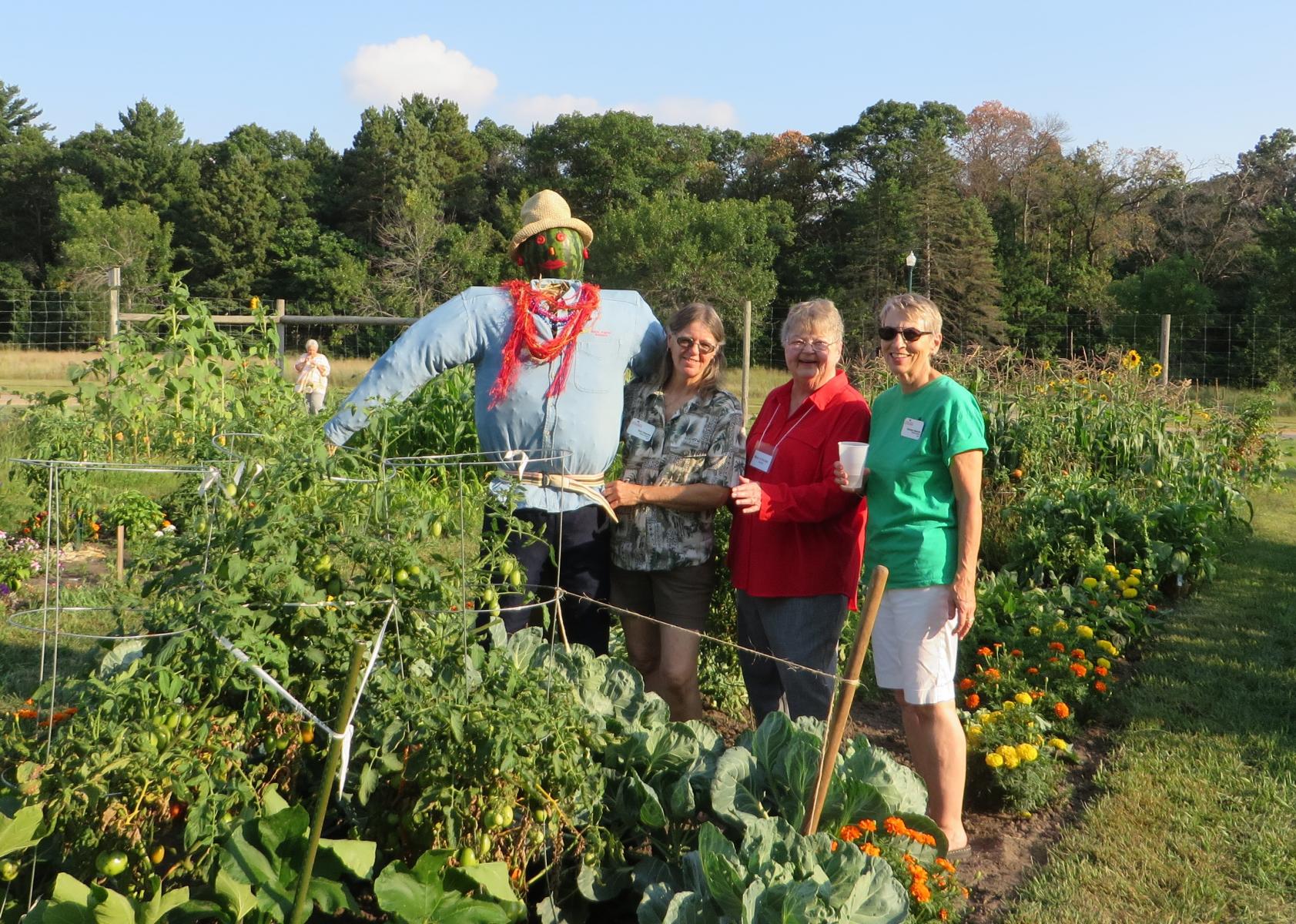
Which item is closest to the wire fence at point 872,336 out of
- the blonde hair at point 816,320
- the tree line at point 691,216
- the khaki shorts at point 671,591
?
the tree line at point 691,216

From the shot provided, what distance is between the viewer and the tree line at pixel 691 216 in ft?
111

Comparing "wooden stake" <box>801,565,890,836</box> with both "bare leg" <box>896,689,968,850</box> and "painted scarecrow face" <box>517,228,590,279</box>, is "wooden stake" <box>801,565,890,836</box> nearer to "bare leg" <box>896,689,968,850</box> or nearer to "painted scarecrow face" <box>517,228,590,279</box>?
"bare leg" <box>896,689,968,850</box>

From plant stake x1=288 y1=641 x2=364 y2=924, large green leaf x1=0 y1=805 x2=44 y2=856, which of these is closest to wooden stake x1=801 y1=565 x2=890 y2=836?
plant stake x1=288 y1=641 x2=364 y2=924

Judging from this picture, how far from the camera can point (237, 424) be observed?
3309 mm

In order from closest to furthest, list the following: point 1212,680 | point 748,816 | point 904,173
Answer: point 748,816, point 1212,680, point 904,173

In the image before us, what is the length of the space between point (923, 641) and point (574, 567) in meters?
0.97

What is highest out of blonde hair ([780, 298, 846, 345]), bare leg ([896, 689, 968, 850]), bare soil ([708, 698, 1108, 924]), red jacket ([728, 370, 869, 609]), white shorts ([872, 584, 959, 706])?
blonde hair ([780, 298, 846, 345])

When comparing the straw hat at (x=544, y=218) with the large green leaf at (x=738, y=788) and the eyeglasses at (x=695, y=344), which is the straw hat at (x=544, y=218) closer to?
the eyeglasses at (x=695, y=344)

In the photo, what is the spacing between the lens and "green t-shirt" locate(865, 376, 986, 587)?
8.89ft

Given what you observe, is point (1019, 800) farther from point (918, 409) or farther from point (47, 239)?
point (47, 239)

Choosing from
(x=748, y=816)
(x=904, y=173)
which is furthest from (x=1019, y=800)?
(x=904, y=173)

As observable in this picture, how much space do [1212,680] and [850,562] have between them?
2224 millimetres

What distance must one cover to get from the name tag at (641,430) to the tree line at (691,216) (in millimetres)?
25935

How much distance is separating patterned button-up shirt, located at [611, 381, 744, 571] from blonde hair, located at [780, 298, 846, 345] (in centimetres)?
28
